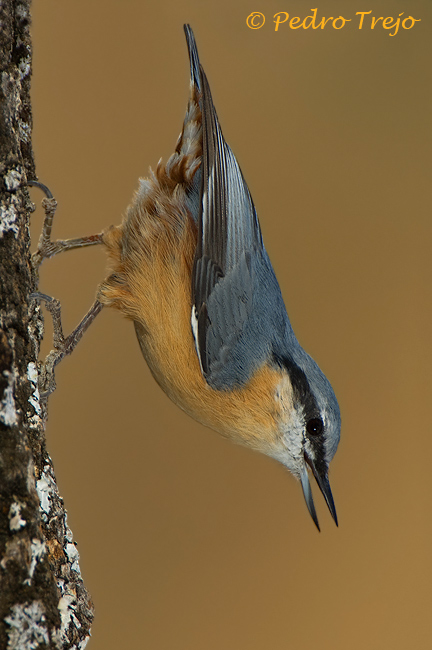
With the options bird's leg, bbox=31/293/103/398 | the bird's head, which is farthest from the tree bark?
the bird's head

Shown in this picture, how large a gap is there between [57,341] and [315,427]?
605 mm

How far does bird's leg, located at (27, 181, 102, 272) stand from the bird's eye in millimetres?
651

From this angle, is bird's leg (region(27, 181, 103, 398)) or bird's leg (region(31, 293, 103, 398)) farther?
bird's leg (region(27, 181, 103, 398))

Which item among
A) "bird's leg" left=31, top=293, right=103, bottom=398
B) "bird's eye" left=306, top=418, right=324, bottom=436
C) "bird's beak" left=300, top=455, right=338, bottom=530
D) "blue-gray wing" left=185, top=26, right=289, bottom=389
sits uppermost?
"blue-gray wing" left=185, top=26, right=289, bottom=389

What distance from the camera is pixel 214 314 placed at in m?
1.30

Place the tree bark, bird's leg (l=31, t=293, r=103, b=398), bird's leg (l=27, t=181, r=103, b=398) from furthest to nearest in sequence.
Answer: bird's leg (l=27, t=181, r=103, b=398), bird's leg (l=31, t=293, r=103, b=398), the tree bark

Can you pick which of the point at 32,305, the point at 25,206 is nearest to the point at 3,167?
the point at 25,206

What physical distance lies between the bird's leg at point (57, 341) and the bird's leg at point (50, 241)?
13cm

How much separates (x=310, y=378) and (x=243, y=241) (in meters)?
0.34

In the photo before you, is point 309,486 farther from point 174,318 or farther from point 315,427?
point 174,318

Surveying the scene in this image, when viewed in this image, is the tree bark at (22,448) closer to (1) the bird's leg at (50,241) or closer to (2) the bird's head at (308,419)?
(1) the bird's leg at (50,241)

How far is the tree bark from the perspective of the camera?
28.1 inches

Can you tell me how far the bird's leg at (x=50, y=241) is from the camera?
4.38 ft

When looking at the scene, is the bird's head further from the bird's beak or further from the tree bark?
the tree bark
